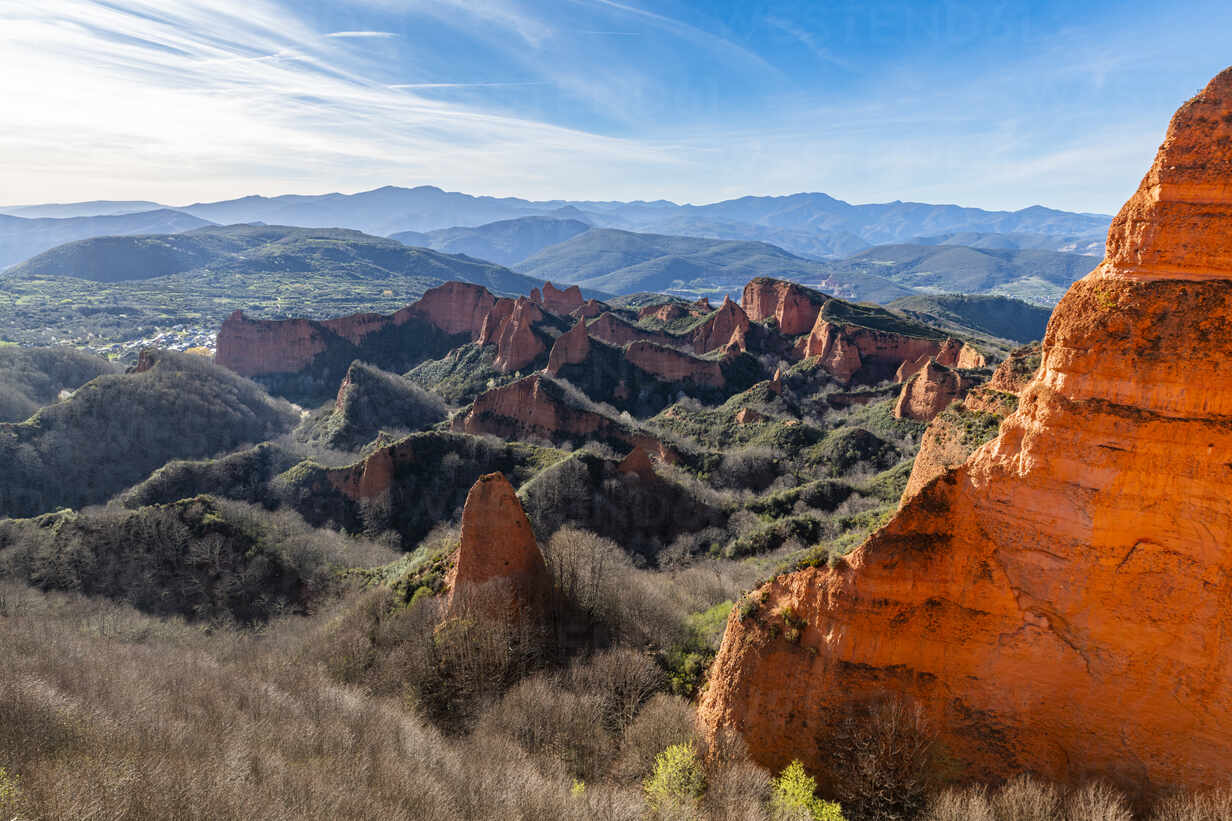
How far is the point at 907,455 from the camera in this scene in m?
61.8

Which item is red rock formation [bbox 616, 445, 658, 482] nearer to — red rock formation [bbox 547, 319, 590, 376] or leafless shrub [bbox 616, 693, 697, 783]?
leafless shrub [bbox 616, 693, 697, 783]

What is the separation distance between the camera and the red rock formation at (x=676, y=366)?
318ft

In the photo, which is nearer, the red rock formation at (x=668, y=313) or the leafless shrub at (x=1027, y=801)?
the leafless shrub at (x=1027, y=801)

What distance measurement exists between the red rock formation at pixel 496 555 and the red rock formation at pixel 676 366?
2686 inches

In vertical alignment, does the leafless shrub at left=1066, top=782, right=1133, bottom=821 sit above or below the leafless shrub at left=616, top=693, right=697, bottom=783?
above

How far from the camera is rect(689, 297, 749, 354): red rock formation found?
4279 inches

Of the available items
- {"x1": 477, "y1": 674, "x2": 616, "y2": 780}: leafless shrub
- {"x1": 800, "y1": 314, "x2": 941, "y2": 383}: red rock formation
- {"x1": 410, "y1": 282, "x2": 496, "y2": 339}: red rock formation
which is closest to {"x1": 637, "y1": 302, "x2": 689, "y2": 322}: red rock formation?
{"x1": 410, "y1": 282, "x2": 496, "y2": 339}: red rock formation

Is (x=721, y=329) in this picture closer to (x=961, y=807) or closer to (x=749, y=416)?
(x=749, y=416)

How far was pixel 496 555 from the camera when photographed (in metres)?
31.0

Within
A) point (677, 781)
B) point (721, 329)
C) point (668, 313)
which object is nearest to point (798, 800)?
point (677, 781)

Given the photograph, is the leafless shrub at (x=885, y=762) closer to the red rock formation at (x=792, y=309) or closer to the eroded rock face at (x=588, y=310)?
the red rock formation at (x=792, y=309)

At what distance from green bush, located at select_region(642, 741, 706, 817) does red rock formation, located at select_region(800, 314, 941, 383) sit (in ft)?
272

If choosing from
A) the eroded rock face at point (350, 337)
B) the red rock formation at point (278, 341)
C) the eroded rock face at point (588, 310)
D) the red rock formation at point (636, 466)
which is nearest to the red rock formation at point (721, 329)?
the eroded rock face at point (588, 310)

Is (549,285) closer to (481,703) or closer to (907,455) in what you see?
(907,455)
